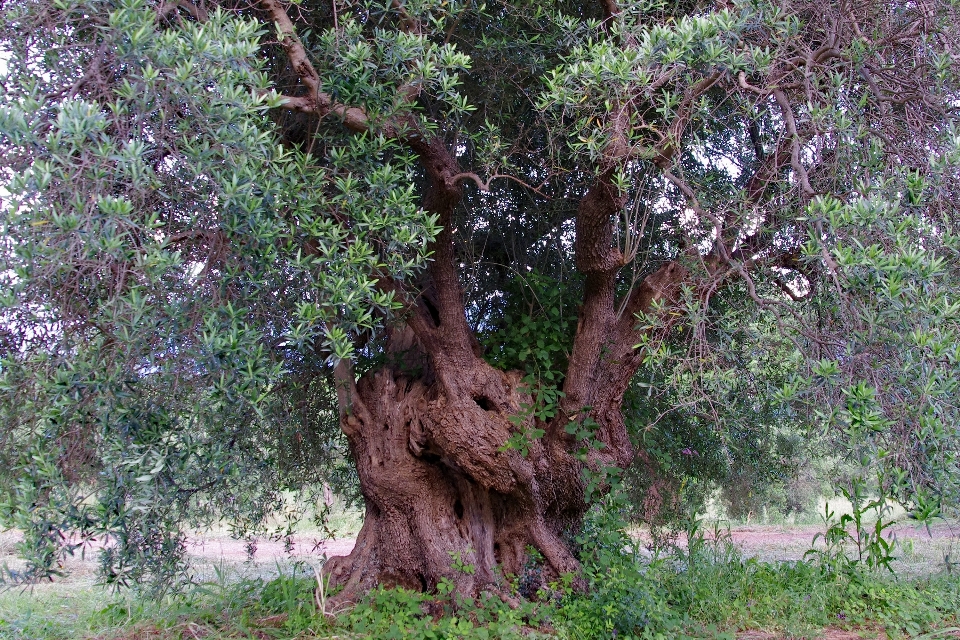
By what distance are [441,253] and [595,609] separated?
8.99 feet

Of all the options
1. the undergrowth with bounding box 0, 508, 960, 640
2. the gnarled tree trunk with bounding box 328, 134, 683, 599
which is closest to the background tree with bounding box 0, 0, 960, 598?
the gnarled tree trunk with bounding box 328, 134, 683, 599

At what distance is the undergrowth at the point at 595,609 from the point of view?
464 cm

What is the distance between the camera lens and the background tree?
3.26 metres

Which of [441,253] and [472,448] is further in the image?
[441,253]

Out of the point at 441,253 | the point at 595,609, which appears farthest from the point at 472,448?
the point at 441,253

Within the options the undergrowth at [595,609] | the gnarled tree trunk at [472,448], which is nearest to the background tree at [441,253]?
the gnarled tree trunk at [472,448]

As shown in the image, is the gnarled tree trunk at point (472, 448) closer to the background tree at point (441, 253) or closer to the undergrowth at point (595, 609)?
the background tree at point (441, 253)

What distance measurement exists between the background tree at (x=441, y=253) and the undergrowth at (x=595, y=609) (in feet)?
1.15

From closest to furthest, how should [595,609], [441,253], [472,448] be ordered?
[595,609] < [472,448] < [441,253]

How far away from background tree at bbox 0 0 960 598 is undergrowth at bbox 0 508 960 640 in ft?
1.15

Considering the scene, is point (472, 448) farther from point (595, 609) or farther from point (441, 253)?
point (441, 253)

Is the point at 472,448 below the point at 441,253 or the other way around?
below

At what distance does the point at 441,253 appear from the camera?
5.37m

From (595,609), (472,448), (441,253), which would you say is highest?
(441,253)
